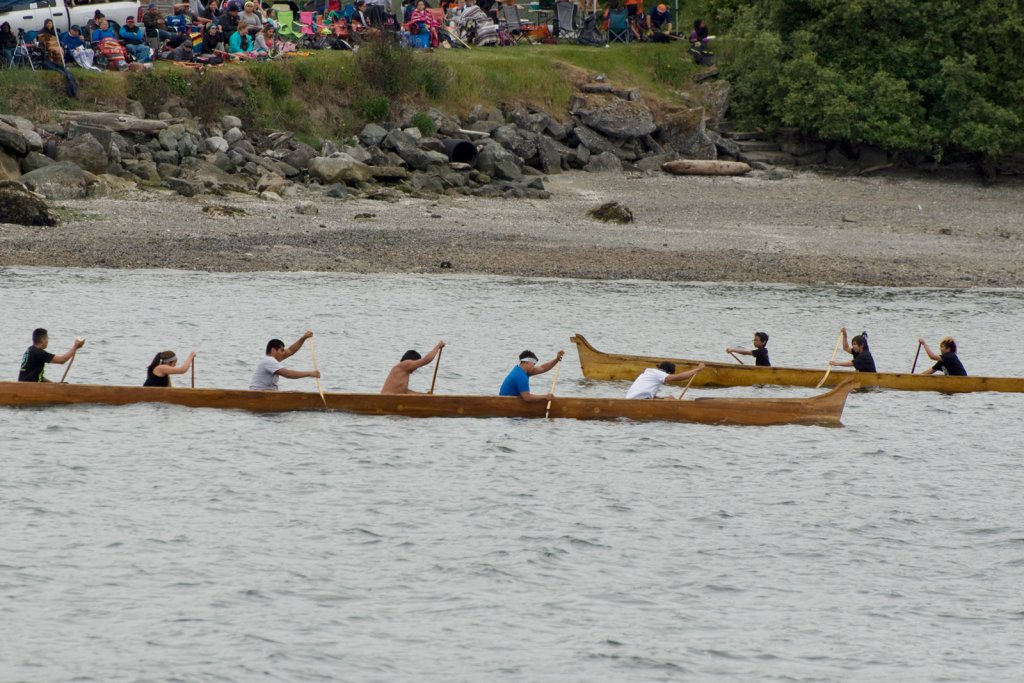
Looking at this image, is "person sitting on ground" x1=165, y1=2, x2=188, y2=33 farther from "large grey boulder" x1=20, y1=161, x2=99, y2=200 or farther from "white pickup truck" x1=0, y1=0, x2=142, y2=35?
"large grey boulder" x1=20, y1=161, x2=99, y2=200

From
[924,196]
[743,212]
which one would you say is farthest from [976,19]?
[743,212]

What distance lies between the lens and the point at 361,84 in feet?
138

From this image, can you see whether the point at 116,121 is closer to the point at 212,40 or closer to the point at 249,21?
the point at 212,40

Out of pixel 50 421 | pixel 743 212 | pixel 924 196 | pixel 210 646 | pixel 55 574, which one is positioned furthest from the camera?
pixel 924 196

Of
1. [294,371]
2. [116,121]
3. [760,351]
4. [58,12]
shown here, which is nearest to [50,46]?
[58,12]

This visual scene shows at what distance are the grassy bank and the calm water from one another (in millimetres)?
13812

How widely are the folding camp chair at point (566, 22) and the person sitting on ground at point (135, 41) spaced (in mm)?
14883

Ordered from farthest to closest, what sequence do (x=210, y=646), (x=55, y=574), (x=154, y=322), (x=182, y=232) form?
(x=182, y=232) → (x=154, y=322) → (x=55, y=574) → (x=210, y=646)

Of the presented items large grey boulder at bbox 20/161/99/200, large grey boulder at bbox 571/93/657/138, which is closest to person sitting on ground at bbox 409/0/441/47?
large grey boulder at bbox 571/93/657/138

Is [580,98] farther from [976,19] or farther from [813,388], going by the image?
[813,388]

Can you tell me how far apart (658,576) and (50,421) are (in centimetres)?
900

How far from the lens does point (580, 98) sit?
147 feet

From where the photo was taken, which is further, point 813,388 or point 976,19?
point 976,19

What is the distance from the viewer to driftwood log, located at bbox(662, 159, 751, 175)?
43.3 m
